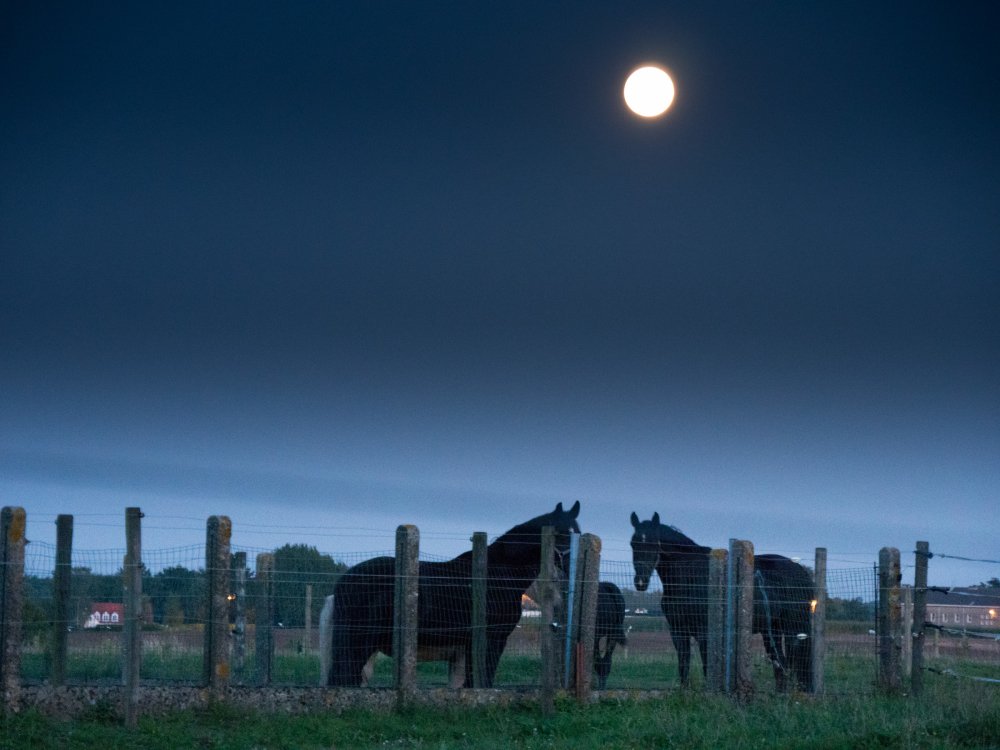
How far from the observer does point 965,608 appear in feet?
92.9

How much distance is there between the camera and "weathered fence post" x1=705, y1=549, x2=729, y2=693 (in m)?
13.7

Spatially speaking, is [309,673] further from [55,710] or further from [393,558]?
[55,710]

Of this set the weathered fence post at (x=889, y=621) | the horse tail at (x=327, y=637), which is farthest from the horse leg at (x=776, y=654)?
the horse tail at (x=327, y=637)

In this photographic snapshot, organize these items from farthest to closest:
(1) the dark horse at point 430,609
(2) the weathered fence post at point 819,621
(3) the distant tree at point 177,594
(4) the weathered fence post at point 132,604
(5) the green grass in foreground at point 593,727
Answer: (2) the weathered fence post at point 819,621 → (1) the dark horse at point 430,609 → (3) the distant tree at point 177,594 → (4) the weathered fence post at point 132,604 → (5) the green grass in foreground at point 593,727

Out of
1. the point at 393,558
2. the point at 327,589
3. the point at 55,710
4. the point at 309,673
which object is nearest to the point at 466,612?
the point at 393,558

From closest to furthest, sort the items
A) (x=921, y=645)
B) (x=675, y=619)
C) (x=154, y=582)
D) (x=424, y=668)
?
(x=154, y=582)
(x=921, y=645)
(x=675, y=619)
(x=424, y=668)

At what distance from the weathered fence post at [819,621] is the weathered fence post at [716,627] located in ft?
4.28

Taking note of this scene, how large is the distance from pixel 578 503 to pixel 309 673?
495 centimetres

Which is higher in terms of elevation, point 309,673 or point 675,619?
point 675,619

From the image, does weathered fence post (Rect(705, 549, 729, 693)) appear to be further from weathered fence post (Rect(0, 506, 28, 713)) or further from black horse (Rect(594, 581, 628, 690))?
weathered fence post (Rect(0, 506, 28, 713))

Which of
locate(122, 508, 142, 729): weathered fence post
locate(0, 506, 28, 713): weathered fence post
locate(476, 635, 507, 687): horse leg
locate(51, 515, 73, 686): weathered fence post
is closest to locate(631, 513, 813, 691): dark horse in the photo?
locate(476, 635, 507, 687): horse leg

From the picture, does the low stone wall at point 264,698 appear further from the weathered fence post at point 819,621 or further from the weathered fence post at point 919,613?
the weathered fence post at point 919,613

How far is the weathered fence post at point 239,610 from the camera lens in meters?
14.5

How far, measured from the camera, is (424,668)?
61.2 feet
